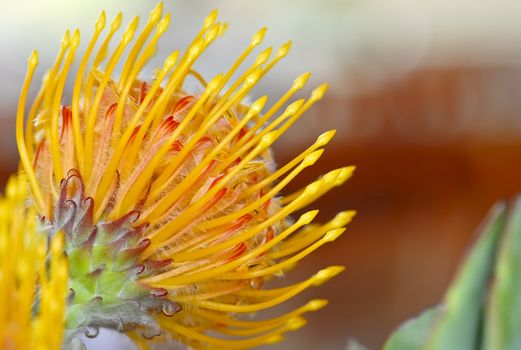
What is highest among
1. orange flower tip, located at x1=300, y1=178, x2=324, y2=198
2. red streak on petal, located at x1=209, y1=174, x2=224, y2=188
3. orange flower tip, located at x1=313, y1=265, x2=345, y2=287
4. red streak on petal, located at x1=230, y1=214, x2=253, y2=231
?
orange flower tip, located at x1=300, y1=178, x2=324, y2=198

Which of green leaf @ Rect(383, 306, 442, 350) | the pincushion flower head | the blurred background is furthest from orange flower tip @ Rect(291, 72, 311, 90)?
the blurred background

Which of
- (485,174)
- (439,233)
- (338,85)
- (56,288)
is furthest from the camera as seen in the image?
(338,85)

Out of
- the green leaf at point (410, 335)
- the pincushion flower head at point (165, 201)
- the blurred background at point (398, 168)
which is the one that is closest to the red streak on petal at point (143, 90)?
the pincushion flower head at point (165, 201)

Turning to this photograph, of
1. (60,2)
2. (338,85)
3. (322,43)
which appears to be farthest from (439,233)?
(60,2)

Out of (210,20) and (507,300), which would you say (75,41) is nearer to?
(210,20)

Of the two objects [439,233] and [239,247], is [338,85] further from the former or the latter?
[239,247]

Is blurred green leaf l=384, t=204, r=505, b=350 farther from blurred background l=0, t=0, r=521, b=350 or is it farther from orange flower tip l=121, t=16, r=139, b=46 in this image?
blurred background l=0, t=0, r=521, b=350

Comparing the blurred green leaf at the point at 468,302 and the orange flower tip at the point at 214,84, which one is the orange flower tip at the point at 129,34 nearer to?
the orange flower tip at the point at 214,84
